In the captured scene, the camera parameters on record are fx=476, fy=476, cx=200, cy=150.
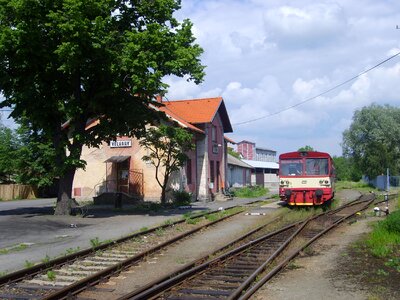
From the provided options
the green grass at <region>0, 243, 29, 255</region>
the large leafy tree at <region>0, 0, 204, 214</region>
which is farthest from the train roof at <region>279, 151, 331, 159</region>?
the green grass at <region>0, 243, 29, 255</region>

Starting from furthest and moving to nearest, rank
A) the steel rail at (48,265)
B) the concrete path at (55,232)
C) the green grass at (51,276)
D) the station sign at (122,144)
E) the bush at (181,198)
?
the station sign at (122,144) → the bush at (181,198) → the concrete path at (55,232) → the green grass at (51,276) → the steel rail at (48,265)

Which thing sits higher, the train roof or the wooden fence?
the train roof

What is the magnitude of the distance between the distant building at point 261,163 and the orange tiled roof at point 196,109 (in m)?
9.53

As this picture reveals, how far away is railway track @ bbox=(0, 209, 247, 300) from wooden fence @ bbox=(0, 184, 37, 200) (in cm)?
2928

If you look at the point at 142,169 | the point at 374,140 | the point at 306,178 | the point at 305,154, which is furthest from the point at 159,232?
the point at 374,140

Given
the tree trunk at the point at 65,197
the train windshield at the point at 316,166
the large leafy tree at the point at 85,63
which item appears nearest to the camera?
the large leafy tree at the point at 85,63

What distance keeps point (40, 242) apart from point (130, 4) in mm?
11626

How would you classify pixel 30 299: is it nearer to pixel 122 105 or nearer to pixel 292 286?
pixel 292 286

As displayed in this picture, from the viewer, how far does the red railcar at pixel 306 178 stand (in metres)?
23.1

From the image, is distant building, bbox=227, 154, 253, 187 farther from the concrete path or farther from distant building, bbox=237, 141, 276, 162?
distant building, bbox=237, 141, 276, 162

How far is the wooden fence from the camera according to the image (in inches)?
1568

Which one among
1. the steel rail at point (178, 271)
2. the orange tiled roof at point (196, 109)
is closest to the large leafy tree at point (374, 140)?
the orange tiled roof at point (196, 109)

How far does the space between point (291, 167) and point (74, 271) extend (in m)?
16.1

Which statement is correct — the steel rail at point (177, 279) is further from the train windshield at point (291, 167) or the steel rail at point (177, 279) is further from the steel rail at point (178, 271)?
the train windshield at point (291, 167)
